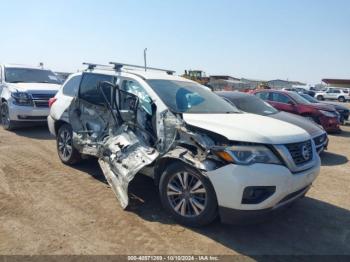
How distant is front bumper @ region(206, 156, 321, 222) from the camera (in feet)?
11.9

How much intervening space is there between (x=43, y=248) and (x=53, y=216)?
0.80 m

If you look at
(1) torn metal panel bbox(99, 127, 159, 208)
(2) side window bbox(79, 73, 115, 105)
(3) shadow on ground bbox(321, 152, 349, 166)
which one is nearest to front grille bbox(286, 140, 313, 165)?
(1) torn metal panel bbox(99, 127, 159, 208)

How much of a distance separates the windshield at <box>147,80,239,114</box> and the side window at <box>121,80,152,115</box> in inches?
6.1

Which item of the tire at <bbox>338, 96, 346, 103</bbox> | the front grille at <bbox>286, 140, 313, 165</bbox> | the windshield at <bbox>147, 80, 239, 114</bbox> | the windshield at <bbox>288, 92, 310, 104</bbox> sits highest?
the windshield at <bbox>147, 80, 239, 114</bbox>

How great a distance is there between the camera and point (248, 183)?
363 centimetres

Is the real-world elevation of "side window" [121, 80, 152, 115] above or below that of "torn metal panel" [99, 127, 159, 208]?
above

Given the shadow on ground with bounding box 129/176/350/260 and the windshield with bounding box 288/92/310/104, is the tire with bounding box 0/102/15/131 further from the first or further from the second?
the windshield with bounding box 288/92/310/104

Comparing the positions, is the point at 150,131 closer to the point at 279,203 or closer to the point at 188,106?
the point at 188,106

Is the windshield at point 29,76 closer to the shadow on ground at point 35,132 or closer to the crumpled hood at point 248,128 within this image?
the shadow on ground at point 35,132

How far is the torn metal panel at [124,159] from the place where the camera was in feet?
14.8

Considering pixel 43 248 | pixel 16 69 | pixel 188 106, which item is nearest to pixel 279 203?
pixel 188 106

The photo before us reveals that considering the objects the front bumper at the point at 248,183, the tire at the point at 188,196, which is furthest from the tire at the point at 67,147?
the front bumper at the point at 248,183

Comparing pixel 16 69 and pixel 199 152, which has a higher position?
pixel 16 69

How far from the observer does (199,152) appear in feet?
13.0
